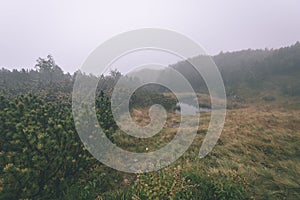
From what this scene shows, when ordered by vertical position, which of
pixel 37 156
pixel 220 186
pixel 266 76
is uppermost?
pixel 266 76

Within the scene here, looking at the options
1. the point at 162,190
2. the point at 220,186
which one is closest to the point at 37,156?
the point at 162,190

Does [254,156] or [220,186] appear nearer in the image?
[220,186]

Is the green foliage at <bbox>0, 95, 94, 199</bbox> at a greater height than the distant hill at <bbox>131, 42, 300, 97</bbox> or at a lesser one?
lesser

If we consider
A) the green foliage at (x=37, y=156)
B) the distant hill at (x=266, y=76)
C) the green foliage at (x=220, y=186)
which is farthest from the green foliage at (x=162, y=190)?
the distant hill at (x=266, y=76)

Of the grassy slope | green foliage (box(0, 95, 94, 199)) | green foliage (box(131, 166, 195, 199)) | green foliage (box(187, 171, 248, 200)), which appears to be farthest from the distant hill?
green foliage (box(0, 95, 94, 199))

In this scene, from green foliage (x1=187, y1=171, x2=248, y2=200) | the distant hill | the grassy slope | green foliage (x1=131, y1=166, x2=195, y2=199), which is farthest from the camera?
the distant hill

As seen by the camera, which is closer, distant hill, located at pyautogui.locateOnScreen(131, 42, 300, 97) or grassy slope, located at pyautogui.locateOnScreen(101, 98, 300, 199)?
grassy slope, located at pyautogui.locateOnScreen(101, 98, 300, 199)

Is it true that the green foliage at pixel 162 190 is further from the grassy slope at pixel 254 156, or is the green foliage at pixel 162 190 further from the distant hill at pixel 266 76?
the distant hill at pixel 266 76

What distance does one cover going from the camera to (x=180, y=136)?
8.07m

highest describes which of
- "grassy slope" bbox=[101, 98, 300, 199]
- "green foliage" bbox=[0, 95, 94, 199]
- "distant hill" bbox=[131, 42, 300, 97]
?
"distant hill" bbox=[131, 42, 300, 97]

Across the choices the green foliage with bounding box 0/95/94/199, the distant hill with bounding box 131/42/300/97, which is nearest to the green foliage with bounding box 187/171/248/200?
the green foliage with bounding box 0/95/94/199

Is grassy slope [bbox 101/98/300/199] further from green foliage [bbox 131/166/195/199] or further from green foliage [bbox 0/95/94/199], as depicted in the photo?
green foliage [bbox 0/95/94/199]

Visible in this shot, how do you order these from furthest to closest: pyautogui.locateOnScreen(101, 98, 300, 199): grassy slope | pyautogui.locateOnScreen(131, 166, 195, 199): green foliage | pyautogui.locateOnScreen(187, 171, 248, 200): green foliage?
1. pyautogui.locateOnScreen(101, 98, 300, 199): grassy slope
2. pyautogui.locateOnScreen(187, 171, 248, 200): green foliage
3. pyautogui.locateOnScreen(131, 166, 195, 199): green foliage

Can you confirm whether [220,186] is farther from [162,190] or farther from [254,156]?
[254,156]
